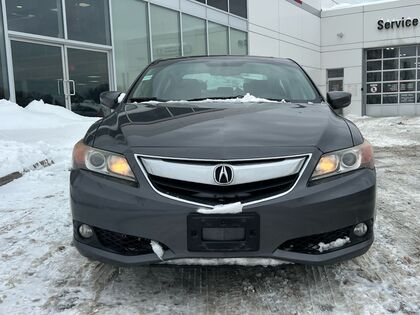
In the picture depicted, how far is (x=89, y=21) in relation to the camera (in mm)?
11844

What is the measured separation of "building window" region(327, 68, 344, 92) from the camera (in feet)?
92.6

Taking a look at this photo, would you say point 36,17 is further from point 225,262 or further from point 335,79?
point 335,79

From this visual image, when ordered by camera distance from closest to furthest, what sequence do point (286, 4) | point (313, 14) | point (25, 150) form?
point (25, 150), point (286, 4), point (313, 14)

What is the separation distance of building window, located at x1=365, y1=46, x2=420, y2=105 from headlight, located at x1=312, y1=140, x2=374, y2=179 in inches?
1022

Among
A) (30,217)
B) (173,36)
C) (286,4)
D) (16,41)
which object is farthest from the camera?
(286,4)

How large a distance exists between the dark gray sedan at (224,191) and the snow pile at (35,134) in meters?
3.69

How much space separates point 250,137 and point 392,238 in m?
1.74

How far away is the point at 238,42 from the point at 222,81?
15.8 m

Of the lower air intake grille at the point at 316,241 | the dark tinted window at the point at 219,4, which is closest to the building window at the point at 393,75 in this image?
the dark tinted window at the point at 219,4

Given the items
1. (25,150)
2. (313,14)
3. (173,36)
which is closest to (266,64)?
(25,150)

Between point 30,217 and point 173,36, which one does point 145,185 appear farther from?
point 173,36

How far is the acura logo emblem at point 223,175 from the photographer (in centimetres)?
246

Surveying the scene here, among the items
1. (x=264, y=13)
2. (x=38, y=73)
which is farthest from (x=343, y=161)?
(x=264, y=13)

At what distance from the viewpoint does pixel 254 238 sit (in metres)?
2.43
